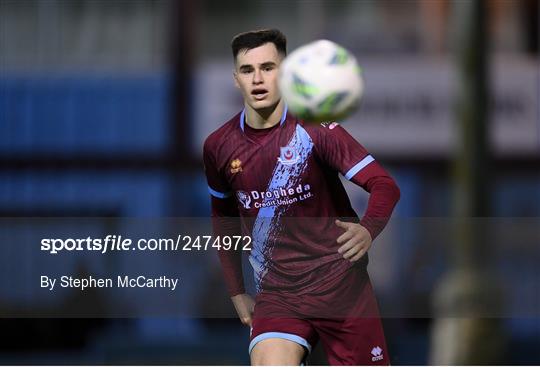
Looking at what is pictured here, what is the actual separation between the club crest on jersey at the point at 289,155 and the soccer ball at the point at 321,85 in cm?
38

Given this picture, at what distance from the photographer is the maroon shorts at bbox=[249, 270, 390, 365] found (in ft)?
23.5

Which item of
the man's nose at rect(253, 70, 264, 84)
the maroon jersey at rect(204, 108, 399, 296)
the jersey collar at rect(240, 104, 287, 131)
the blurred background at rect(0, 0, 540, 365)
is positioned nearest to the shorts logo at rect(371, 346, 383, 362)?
the maroon jersey at rect(204, 108, 399, 296)

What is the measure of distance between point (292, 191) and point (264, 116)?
524 millimetres

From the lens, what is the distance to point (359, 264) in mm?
7234

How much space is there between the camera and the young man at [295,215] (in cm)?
716

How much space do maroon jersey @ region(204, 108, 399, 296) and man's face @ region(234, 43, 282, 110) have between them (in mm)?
161

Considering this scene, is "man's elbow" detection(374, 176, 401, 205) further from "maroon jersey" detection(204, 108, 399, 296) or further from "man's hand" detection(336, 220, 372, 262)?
A: "man's hand" detection(336, 220, 372, 262)

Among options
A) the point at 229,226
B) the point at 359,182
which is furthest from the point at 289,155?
the point at 229,226

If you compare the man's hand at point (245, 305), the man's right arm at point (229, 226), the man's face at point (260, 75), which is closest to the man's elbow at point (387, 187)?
the man's face at point (260, 75)

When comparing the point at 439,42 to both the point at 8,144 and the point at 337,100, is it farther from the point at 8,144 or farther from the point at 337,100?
the point at 337,100

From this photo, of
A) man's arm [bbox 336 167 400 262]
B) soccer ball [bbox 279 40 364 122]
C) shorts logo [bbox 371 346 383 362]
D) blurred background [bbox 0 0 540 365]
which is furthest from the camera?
blurred background [bbox 0 0 540 365]

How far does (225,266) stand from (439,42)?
6.65 metres

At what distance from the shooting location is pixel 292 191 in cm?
728

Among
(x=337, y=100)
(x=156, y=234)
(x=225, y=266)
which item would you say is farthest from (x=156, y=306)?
(x=337, y=100)
